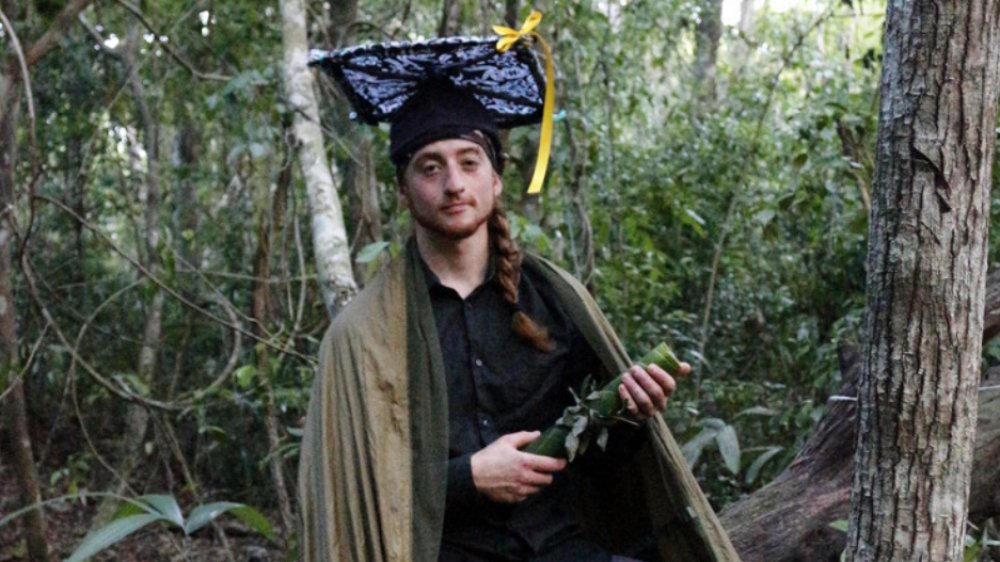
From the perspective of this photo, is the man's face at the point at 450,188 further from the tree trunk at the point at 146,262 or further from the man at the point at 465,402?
the tree trunk at the point at 146,262

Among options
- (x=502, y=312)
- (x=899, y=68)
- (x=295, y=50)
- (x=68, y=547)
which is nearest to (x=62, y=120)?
(x=68, y=547)

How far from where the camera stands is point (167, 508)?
Result: 3314 millimetres

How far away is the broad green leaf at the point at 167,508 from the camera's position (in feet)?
10.6

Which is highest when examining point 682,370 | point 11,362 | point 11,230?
point 11,230

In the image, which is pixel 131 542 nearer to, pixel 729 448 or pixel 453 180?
pixel 729 448

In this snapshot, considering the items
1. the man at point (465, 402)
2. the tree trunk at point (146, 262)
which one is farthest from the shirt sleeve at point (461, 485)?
the tree trunk at point (146, 262)

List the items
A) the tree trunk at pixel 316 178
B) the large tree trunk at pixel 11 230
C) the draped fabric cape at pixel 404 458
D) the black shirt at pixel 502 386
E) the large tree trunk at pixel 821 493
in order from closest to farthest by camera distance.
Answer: the draped fabric cape at pixel 404 458 → the black shirt at pixel 502 386 → the large tree trunk at pixel 821 493 → the tree trunk at pixel 316 178 → the large tree trunk at pixel 11 230

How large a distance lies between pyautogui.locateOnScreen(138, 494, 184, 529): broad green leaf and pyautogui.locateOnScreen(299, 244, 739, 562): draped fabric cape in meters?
0.62

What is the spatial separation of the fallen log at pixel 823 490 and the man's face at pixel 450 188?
4.75ft

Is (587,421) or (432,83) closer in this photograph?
(587,421)

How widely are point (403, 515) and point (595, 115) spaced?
19.8 feet

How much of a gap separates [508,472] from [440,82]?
3.17ft

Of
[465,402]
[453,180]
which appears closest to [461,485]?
[465,402]

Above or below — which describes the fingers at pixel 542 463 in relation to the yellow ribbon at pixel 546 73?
below
